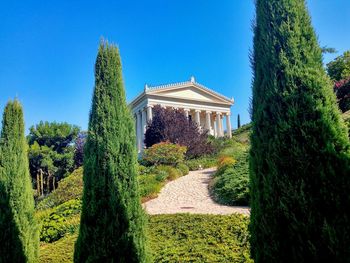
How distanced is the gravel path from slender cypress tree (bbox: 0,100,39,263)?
2.97 m

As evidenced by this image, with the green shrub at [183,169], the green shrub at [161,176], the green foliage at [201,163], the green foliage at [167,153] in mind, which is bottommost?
the green shrub at [161,176]

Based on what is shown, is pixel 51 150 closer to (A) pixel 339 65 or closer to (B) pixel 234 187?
(B) pixel 234 187

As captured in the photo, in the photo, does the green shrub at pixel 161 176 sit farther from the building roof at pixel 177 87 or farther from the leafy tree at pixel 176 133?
the building roof at pixel 177 87

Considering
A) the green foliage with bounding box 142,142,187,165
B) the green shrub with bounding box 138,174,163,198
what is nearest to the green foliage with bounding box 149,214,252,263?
the green shrub with bounding box 138,174,163,198

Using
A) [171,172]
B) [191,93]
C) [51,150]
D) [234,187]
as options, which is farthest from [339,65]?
[51,150]

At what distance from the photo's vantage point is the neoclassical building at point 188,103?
35.2 metres

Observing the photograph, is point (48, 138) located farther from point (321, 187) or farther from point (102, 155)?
point (321, 187)

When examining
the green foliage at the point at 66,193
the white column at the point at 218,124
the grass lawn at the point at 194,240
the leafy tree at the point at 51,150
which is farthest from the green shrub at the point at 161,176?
the white column at the point at 218,124

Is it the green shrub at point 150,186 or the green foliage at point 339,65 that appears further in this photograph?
the green foliage at point 339,65

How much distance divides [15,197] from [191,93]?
32576 mm

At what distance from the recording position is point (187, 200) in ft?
37.1

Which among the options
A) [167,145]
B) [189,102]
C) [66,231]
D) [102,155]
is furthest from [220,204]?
[189,102]

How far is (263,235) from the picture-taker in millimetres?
2779

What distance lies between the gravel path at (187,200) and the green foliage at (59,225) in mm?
2516
